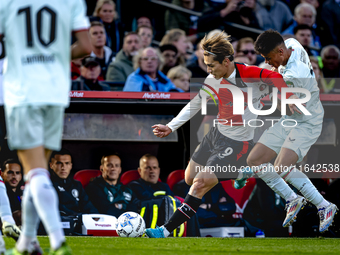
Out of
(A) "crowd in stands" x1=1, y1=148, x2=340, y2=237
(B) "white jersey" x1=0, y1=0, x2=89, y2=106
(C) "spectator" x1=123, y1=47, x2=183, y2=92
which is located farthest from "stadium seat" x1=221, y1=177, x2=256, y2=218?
(B) "white jersey" x1=0, y1=0, x2=89, y2=106

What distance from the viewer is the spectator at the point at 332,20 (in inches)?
461

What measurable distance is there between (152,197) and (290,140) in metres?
2.40

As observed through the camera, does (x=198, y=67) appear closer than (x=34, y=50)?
No

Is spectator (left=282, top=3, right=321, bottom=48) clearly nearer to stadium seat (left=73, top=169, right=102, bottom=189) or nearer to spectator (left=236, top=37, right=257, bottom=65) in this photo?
spectator (left=236, top=37, right=257, bottom=65)

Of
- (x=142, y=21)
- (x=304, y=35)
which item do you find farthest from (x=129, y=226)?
(x=304, y=35)

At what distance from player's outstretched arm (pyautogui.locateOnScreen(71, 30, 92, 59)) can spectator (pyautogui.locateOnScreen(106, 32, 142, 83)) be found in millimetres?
5401

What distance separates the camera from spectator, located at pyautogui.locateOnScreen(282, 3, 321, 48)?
11.3m

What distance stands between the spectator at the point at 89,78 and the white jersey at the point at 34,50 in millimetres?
5097

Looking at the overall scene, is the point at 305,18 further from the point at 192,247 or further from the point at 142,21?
the point at 192,247

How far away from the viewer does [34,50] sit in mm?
3514

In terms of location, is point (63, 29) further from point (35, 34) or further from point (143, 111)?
point (143, 111)

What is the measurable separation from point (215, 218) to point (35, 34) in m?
5.13

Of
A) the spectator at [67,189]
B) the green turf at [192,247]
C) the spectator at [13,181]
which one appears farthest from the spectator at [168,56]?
the green turf at [192,247]

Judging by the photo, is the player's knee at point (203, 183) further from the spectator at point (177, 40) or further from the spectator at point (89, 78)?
the spectator at point (177, 40)
